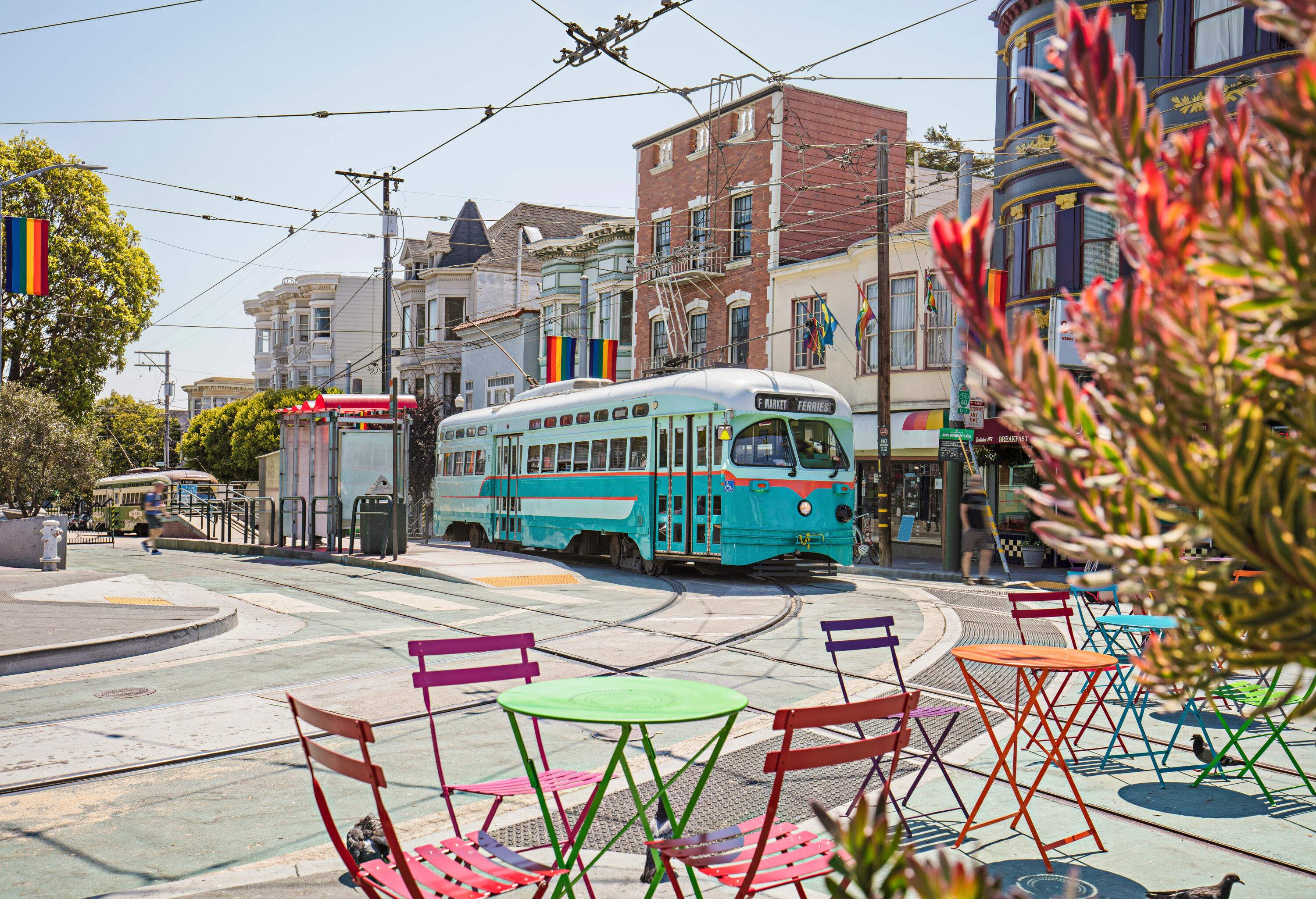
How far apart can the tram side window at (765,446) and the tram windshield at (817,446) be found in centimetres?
21

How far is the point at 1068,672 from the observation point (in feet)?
19.4

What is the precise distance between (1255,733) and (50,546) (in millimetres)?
19719

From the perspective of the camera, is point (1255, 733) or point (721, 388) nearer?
point (1255, 733)

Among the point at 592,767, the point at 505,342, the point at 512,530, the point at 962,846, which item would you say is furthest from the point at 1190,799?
the point at 505,342

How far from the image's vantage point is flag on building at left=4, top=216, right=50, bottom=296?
20.4m

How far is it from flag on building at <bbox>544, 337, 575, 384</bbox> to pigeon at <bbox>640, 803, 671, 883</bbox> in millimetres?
31189

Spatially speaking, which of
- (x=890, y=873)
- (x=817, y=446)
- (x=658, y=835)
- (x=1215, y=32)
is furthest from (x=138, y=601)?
(x=1215, y=32)

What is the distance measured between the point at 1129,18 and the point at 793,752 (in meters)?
23.7

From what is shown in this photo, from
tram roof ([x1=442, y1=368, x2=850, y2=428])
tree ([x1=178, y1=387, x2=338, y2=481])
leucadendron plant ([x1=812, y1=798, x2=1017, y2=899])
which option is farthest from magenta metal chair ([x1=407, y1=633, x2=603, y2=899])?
tree ([x1=178, y1=387, x2=338, y2=481])

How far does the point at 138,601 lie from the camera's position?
48.7 ft

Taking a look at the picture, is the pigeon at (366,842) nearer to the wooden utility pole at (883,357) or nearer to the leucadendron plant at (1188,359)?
the leucadendron plant at (1188,359)

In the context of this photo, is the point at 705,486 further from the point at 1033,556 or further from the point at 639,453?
the point at 1033,556

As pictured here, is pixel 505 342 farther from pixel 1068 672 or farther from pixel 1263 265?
pixel 1263 265

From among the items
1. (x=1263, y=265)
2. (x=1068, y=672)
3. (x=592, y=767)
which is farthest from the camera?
(x=592, y=767)
